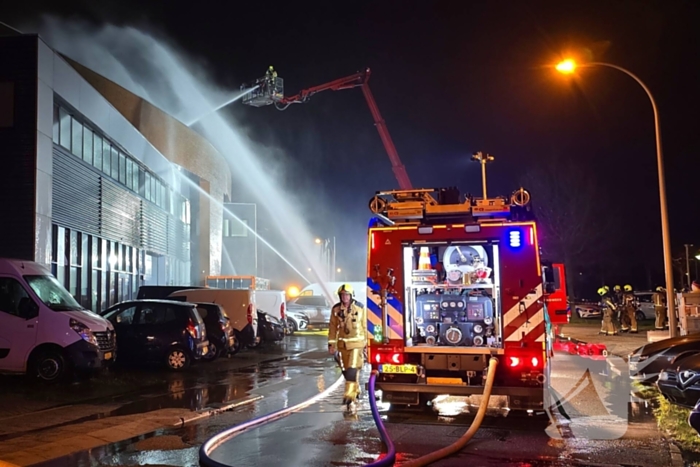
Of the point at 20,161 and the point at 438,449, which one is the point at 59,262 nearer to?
the point at 20,161

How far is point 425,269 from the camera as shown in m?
8.81

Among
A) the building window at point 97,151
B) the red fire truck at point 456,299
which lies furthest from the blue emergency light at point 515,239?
the building window at point 97,151

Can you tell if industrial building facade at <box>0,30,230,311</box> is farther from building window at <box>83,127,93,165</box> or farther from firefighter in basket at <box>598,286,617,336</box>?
firefighter in basket at <box>598,286,617,336</box>

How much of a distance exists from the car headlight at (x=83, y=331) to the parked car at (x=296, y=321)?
14559mm

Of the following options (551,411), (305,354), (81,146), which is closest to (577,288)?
(305,354)

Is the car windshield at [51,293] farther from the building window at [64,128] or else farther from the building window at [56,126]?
the building window at [64,128]

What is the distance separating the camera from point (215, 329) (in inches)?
623

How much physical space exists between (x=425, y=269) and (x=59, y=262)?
11963 millimetres

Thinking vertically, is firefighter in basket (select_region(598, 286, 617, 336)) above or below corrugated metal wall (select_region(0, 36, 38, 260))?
below

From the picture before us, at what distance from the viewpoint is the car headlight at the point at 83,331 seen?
11438 millimetres

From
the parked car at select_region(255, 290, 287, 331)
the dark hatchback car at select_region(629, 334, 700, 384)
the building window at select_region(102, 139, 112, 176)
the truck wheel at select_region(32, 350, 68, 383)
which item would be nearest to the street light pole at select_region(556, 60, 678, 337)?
the dark hatchback car at select_region(629, 334, 700, 384)

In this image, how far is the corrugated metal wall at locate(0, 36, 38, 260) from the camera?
1511 centimetres

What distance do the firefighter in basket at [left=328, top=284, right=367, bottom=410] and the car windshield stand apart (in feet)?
17.9

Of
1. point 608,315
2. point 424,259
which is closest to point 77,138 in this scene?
point 424,259
